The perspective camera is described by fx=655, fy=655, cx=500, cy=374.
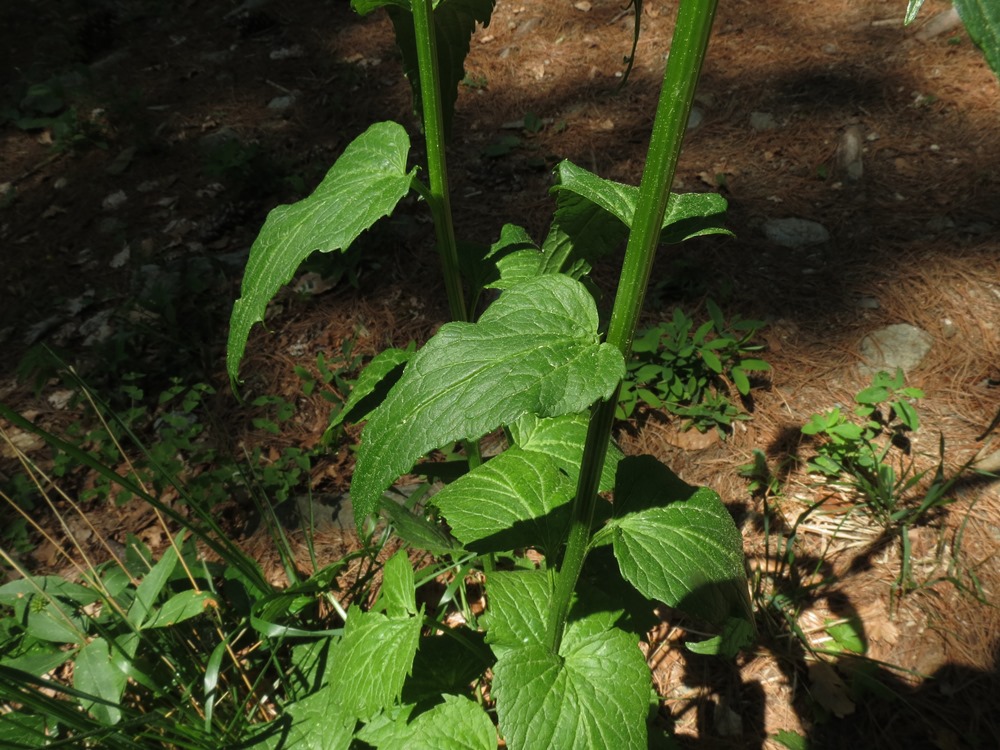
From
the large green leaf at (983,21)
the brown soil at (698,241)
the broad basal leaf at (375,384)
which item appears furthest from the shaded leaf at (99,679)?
the large green leaf at (983,21)

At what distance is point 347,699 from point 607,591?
0.55 m

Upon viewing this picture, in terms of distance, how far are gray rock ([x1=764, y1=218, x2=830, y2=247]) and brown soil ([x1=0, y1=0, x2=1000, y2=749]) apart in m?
0.04

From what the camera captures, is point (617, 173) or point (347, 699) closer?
point (347, 699)

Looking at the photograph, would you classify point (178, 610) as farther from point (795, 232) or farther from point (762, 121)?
point (762, 121)

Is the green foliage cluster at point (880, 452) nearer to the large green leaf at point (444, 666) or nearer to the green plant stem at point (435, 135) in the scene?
the large green leaf at point (444, 666)

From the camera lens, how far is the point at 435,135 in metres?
1.11

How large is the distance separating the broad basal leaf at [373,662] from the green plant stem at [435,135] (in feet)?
2.10

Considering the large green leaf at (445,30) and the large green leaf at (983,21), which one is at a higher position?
the large green leaf at (983,21)

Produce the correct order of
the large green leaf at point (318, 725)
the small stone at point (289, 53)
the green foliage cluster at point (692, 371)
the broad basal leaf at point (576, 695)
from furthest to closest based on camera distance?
the small stone at point (289, 53) → the green foliage cluster at point (692, 371) → the large green leaf at point (318, 725) → the broad basal leaf at point (576, 695)

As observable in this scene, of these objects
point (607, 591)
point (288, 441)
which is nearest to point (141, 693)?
point (288, 441)

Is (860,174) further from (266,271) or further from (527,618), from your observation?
(266,271)

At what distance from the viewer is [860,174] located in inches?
114

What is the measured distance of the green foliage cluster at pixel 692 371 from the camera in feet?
7.43

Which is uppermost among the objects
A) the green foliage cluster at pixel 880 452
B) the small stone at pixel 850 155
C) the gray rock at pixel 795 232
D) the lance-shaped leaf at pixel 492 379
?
the lance-shaped leaf at pixel 492 379
